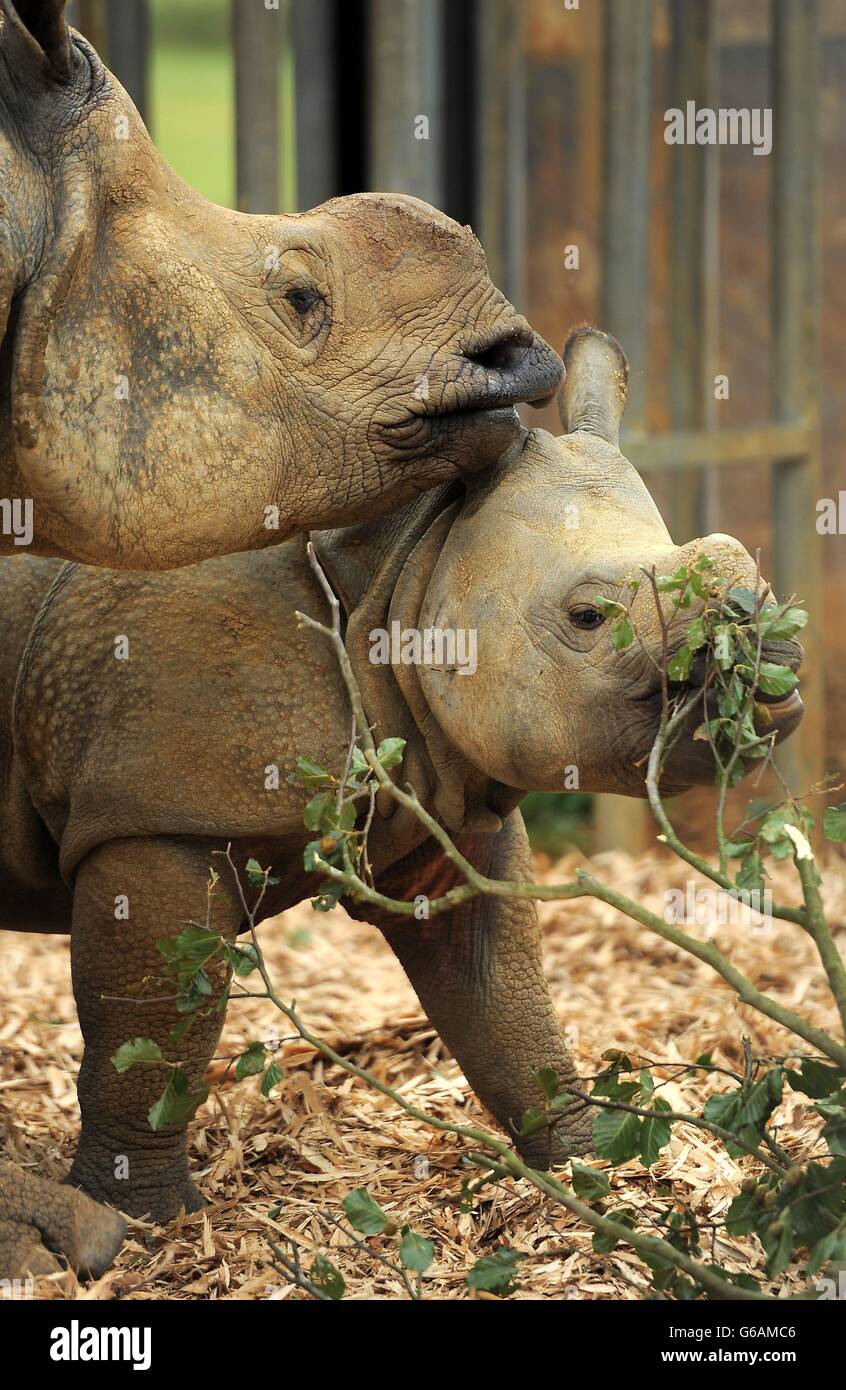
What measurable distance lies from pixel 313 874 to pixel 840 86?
7.75 m

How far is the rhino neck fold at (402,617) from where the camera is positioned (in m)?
3.30

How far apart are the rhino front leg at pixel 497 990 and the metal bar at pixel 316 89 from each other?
147 inches

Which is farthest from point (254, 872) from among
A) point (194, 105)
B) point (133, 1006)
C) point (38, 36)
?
point (194, 105)

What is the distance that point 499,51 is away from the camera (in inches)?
277

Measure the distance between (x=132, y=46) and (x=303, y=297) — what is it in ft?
14.9

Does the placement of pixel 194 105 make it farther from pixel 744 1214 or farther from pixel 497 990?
pixel 744 1214

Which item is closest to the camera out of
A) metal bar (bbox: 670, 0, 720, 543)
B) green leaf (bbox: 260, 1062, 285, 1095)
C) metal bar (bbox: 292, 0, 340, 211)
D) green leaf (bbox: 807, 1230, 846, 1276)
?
green leaf (bbox: 807, 1230, 846, 1276)

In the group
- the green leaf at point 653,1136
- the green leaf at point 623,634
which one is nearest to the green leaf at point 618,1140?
the green leaf at point 653,1136

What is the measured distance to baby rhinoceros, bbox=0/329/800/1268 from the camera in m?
3.10

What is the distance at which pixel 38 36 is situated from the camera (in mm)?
2760

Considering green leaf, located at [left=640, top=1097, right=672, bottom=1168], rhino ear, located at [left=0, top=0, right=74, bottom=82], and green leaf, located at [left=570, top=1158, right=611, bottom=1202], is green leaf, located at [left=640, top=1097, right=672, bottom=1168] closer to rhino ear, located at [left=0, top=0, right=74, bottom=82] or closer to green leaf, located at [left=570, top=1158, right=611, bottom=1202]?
green leaf, located at [left=570, top=1158, right=611, bottom=1202]

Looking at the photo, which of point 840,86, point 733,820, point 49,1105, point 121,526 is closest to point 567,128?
point 840,86

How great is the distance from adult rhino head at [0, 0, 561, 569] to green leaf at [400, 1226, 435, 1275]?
1.08 metres

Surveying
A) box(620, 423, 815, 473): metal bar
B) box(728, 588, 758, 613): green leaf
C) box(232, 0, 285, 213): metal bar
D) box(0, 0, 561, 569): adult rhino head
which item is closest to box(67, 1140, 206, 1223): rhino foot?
box(0, 0, 561, 569): adult rhino head
